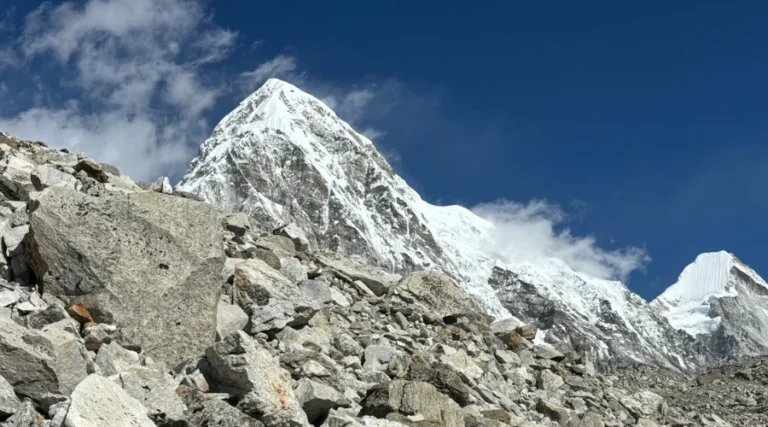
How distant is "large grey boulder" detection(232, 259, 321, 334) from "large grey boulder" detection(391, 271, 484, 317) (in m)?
6.07

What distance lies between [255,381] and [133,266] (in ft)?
11.7

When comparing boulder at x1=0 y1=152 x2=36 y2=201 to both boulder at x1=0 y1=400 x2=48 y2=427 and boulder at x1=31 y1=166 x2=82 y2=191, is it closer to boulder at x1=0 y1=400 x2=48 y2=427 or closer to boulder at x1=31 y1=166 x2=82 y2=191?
boulder at x1=31 y1=166 x2=82 y2=191

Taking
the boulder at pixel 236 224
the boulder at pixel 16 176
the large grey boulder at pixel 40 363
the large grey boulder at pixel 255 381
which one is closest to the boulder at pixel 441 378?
the large grey boulder at pixel 255 381

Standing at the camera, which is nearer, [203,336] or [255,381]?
[255,381]

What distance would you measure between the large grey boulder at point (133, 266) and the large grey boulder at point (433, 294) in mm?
8668

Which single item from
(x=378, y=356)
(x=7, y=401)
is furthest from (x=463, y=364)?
(x=7, y=401)

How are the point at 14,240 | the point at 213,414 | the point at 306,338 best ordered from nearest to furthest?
the point at 213,414 < the point at 14,240 < the point at 306,338

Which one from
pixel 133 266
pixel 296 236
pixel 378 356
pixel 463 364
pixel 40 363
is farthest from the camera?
pixel 296 236

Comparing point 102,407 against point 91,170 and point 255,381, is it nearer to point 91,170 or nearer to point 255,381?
point 255,381

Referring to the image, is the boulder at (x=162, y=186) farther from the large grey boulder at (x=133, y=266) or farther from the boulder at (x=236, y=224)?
the large grey boulder at (x=133, y=266)

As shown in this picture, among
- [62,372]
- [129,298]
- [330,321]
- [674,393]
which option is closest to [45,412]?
[62,372]

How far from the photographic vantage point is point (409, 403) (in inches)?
476

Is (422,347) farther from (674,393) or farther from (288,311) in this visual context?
(674,393)

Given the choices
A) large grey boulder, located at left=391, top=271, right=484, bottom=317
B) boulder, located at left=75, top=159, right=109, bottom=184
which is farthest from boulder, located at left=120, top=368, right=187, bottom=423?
large grey boulder, located at left=391, top=271, right=484, bottom=317
